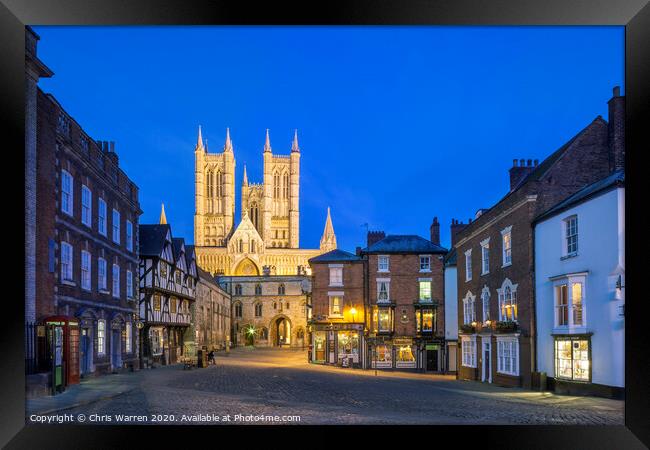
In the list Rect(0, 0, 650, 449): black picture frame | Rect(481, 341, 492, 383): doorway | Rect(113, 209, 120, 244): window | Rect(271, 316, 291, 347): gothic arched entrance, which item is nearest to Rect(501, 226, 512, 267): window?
Rect(481, 341, 492, 383): doorway

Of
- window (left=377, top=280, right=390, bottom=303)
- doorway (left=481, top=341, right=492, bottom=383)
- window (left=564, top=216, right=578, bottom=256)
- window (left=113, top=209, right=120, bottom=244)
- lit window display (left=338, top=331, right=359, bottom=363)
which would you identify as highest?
window (left=113, top=209, right=120, bottom=244)

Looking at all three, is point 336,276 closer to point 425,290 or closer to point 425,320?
point 425,290

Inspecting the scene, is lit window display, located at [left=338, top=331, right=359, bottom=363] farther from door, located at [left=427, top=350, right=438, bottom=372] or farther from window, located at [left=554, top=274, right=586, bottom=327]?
window, located at [left=554, top=274, right=586, bottom=327]

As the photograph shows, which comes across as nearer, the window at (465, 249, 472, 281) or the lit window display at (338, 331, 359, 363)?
the window at (465, 249, 472, 281)

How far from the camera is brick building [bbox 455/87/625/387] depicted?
19.0 m

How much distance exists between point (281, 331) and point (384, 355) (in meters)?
42.4

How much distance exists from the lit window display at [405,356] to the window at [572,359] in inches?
811

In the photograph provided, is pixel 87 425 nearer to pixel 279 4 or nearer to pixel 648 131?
pixel 279 4

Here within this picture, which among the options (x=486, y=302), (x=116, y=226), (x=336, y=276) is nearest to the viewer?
(x=116, y=226)

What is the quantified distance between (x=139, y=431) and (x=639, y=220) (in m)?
10.1

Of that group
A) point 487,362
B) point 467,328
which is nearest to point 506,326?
point 487,362

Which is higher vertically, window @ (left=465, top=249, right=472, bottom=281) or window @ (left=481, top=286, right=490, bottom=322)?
window @ (left=465, top=249, right=472, bottom=281)

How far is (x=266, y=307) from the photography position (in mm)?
74062

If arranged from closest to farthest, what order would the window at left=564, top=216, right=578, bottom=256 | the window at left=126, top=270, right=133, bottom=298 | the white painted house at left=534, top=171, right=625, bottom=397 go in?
the white painted house at left=534, top=171, right=625, bottom=397 < the window at left=564, top=216, right=578, bottom=256 < the window at left=126, top=270, right=133, bottom=298
